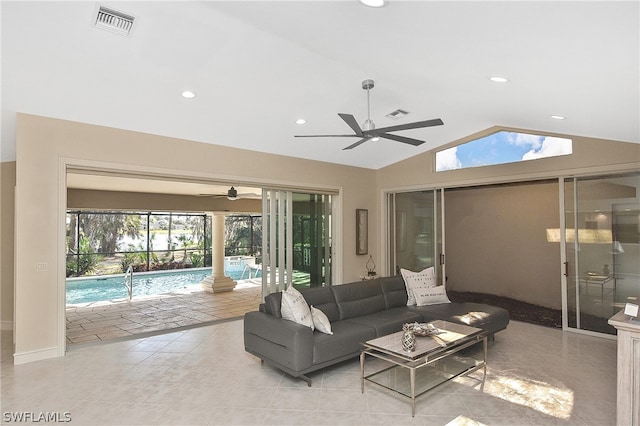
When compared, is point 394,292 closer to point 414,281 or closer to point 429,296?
point 414,281

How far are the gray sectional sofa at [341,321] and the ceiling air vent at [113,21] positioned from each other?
281 centimetres

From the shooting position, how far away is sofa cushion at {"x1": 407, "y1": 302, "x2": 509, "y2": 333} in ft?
14.1

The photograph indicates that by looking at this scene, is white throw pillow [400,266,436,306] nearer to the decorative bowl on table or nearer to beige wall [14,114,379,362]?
the decorative bowl on table

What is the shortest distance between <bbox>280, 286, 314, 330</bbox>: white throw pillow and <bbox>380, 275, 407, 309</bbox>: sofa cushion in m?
1.60

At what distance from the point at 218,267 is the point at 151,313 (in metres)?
2.59

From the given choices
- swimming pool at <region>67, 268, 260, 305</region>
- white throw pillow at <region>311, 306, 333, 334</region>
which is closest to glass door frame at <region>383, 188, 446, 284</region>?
white throw pillow at <region>311, 306, 333, 334</region>

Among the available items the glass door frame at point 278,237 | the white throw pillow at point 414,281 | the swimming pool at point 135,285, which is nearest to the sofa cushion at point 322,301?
the white throw pillow at point 414,281

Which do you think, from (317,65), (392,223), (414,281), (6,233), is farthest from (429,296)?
(6,233)

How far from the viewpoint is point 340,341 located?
365cm

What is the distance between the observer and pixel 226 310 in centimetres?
674

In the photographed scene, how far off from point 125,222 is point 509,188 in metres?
11.5

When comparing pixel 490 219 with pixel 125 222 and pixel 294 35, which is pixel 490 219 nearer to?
pixel 294 35

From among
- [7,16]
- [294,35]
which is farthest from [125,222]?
[294,35]

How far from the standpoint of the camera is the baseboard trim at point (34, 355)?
399cm
